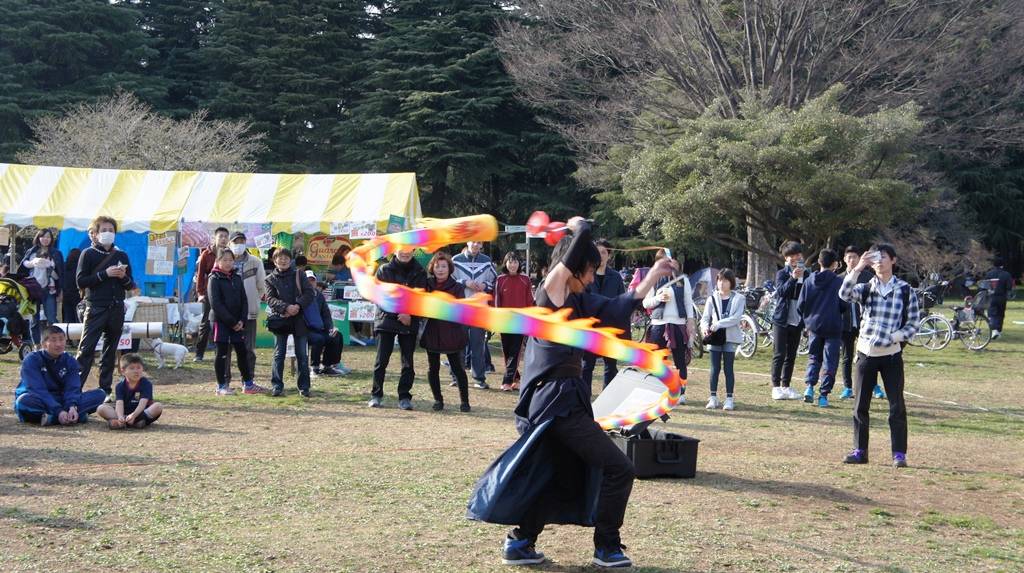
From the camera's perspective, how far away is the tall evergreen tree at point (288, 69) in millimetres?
44906

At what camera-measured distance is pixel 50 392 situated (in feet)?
32.8

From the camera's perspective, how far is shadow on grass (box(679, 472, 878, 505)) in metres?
7.36

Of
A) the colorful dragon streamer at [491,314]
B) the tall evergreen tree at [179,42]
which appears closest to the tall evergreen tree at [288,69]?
the tall evergreen tree at [179,42]

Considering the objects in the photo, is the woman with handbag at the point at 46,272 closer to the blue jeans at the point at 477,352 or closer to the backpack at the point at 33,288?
the backpack at the point at 33,288

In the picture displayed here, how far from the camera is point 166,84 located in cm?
4516

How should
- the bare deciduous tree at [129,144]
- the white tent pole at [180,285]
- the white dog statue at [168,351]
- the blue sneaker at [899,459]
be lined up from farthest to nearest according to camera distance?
the bare deciduous tree at [129,144], the white tent pole at [180,285], the white dog statue at [168,351], the blue sneaker at [899,459]

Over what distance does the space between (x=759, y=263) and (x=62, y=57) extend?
3226cm

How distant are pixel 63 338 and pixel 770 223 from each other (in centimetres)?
2133

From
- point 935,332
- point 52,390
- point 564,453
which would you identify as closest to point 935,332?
point 935,332

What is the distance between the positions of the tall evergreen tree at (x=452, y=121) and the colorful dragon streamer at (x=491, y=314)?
35.8 metres

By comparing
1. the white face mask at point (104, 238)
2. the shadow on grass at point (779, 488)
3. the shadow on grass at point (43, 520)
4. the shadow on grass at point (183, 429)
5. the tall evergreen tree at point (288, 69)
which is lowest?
the shadow on grass at point (43, 520)

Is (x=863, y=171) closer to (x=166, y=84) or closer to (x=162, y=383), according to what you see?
(x=162, y=383)

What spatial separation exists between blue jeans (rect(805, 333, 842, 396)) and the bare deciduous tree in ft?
85.6

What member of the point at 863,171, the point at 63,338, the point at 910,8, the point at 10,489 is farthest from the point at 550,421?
the point at 910,8
